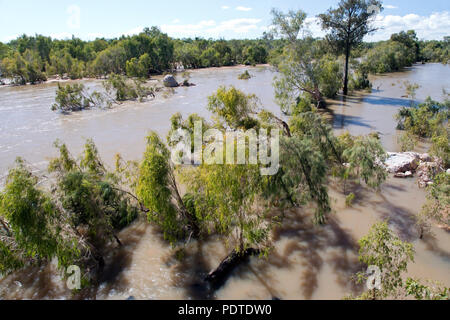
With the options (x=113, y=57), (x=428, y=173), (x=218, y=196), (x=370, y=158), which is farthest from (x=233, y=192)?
(x=113, y=57)

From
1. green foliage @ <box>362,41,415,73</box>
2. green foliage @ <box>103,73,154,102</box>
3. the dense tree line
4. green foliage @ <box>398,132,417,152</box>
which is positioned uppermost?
the dense tree line

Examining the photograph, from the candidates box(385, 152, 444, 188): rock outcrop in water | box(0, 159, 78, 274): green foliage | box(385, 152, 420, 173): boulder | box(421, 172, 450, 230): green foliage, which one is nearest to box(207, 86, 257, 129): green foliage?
box(385, 152, 444, 188): rock outcrop in water

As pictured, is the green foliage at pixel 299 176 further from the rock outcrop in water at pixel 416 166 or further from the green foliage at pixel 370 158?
the rock outcrop in water at pixel 416 166

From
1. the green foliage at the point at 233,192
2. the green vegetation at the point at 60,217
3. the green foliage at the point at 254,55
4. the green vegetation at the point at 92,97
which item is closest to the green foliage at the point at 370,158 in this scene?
the green foliage at the point at 233,192

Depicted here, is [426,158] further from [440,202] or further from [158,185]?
[158,185]

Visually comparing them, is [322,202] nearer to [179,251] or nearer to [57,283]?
[179,251]

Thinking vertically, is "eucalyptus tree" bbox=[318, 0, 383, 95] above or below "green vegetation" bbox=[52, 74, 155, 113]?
above

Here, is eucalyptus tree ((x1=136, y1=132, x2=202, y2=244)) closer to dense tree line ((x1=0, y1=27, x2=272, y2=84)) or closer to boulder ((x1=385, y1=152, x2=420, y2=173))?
boulder ((x1=385, y1=152, x2=420, y2=173))
